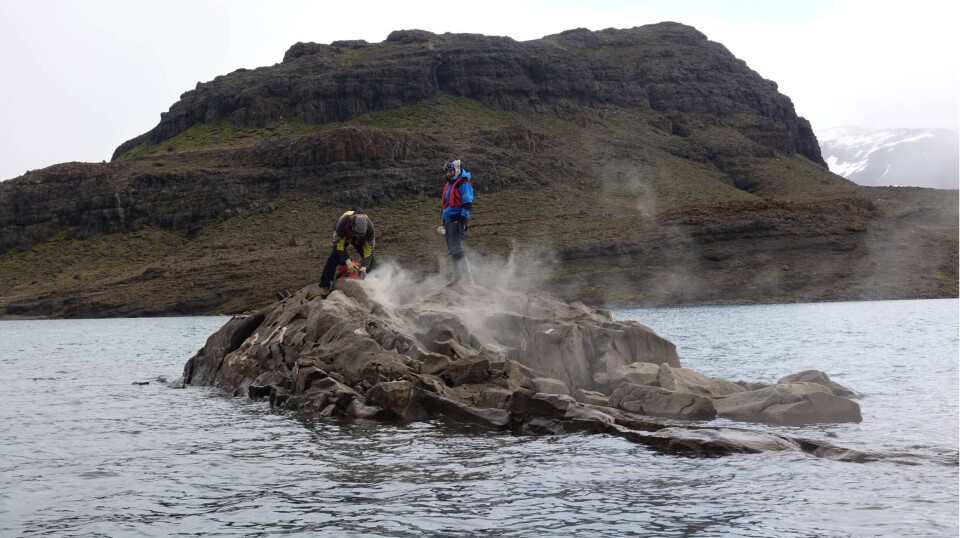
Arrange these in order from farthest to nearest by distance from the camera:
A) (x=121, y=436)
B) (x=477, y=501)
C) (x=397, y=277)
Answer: (x=397, y=277), (x=121, y=436), (x=477, y=501)

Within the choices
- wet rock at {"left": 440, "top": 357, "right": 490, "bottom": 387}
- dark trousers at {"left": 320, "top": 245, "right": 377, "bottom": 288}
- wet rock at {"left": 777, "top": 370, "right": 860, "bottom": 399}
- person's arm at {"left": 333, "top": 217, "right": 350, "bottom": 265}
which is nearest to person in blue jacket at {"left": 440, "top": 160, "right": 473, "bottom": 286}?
person's arm at {"left": 333, "top": 217, "right": 350, "bottom": 265}

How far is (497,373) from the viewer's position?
1956cm

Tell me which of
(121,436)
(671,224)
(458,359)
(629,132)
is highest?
(629,132)

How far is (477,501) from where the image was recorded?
39.6 feet

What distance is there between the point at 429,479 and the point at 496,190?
116 metres

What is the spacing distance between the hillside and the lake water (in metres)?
58.3

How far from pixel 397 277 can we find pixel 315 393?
10747mm

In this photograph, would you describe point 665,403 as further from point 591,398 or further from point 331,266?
point 331,266

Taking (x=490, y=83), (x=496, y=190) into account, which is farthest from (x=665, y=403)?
(x=490, y=83)

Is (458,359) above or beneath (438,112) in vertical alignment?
beneath

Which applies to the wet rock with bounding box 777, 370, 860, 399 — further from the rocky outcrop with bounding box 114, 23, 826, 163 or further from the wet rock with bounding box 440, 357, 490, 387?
the rocky outcrop with bounding box 114, 23, 826, 163

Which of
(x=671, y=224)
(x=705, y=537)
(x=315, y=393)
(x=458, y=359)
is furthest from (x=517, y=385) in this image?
(x=671, y=224)

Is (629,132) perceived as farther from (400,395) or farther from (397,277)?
(400,395)

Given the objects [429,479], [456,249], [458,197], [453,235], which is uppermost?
[458,197]
